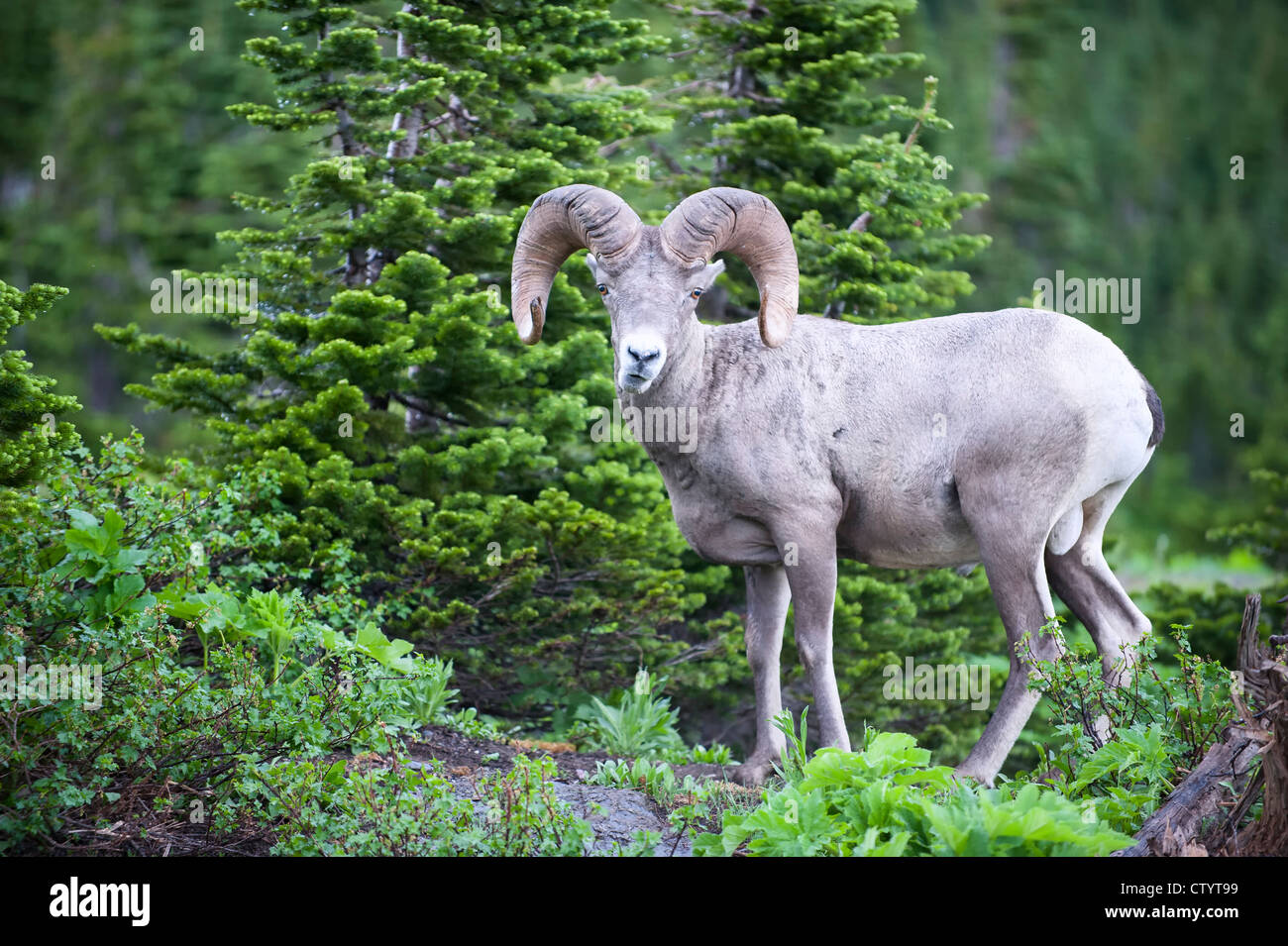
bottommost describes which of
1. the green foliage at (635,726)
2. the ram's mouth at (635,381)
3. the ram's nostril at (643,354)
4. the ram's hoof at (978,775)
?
the green foliage at (635,726)

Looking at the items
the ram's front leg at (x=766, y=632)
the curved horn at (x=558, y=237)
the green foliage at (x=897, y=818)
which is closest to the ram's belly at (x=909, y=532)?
the ram's front leg at (x=766, y=632)

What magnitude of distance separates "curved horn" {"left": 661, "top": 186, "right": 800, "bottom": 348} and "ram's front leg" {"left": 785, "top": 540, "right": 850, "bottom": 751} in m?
1.11

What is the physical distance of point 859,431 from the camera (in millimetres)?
6531

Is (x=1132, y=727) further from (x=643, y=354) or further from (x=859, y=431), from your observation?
(x=643, y=354)

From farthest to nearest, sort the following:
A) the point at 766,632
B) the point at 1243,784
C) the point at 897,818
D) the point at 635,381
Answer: the point at 766,632, the point at 635,381, the point at 1243,784, the point at 897,818

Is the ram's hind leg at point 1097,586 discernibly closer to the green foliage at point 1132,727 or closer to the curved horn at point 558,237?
the green foliage at point 1132,727

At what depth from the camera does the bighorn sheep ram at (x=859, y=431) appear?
246 inches

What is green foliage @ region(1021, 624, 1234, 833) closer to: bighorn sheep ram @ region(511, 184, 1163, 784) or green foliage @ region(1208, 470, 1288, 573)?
bighorn sheep ram @ region(511, 184, 1163, 784)

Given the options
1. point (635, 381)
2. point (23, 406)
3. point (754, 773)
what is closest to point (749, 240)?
point (635, 381)

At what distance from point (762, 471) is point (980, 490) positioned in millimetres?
1136

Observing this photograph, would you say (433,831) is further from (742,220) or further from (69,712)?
(742,220)

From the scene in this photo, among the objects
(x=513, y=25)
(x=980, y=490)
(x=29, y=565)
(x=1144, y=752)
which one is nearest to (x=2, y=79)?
(x=513, y=25)

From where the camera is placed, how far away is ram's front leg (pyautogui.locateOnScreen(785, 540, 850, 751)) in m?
6.39

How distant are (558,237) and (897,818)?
12.0 ft
